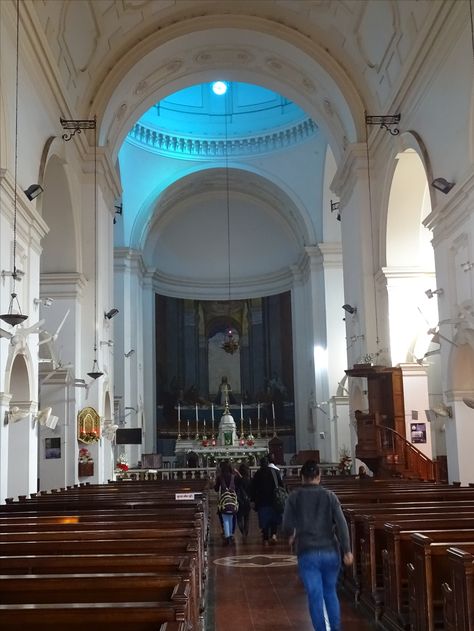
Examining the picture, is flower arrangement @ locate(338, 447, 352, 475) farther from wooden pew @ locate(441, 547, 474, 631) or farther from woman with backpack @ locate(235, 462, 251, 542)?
wooden pew @ locate(441, 547, 474, 631)

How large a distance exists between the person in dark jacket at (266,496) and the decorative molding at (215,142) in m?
16.3

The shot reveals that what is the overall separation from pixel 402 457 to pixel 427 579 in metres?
9.18

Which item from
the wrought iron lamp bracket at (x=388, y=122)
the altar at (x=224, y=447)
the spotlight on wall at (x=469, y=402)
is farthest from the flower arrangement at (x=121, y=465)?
the wrought iron lamp bracket at (x=388, y=122)

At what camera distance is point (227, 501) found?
10664 mm

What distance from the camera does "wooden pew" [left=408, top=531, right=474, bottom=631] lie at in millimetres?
4480

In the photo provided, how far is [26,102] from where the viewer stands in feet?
36.4

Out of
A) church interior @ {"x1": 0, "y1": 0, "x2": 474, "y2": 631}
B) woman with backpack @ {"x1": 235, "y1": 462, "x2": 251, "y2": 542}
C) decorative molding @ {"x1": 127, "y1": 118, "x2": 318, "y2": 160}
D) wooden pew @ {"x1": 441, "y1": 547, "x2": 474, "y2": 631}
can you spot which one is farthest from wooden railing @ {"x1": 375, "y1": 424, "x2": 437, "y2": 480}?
decorative molding @ {"x1": 127, "y1": 118, "x2": 318, "y2": 160}

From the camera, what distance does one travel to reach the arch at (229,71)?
51.9 ft

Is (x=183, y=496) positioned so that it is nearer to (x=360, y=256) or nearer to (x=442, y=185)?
(x=442, y=185)

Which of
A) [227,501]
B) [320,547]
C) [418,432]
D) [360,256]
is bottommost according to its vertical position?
[227,501]

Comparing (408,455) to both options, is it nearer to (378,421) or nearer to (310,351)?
(378,421)

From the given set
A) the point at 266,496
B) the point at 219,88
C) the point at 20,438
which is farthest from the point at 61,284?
the point at 219,88

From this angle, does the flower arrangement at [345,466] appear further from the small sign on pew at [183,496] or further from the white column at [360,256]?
the small sign on pew at [183,496]

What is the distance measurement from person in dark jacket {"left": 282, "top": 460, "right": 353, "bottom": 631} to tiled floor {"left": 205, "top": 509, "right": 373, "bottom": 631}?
37.5 inches
